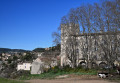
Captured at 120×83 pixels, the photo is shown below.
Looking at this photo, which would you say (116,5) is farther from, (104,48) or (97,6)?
(104,48)

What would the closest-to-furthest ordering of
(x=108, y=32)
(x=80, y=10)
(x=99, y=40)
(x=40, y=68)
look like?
(x=108, y=32)
(x=99, y=40)
(x=80, y=10)
(x=40, y=68)

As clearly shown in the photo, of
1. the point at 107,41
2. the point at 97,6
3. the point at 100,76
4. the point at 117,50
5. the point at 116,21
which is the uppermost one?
the point at 97,6

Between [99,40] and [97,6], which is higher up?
[97,6]

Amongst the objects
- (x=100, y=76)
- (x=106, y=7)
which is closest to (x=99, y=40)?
(x=106, y=7)

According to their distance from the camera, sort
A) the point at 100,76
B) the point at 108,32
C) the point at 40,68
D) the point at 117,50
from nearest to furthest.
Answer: the point at 100,76 → the point at 108,32 → the point at 117,50 → the point at 40,68

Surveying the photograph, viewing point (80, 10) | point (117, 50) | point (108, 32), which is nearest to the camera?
point (108, 32)

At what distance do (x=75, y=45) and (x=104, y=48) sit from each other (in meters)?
6.66

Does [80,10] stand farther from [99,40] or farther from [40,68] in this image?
[40,68]

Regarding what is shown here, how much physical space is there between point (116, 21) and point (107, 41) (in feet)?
14.1

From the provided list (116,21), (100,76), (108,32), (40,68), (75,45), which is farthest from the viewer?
(40,68)

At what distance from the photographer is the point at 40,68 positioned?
31.5 metres

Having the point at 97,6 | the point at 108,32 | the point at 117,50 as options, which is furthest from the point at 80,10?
the point at 117,50

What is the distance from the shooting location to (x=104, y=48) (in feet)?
74.9

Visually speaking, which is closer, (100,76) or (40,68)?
(100,76)
